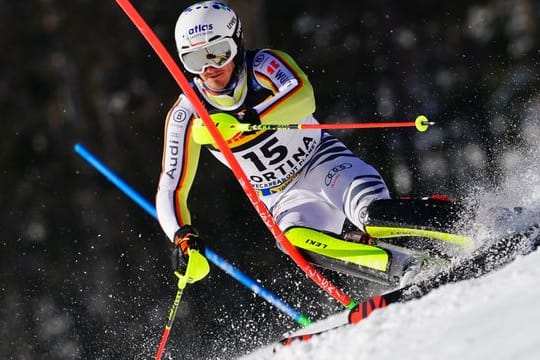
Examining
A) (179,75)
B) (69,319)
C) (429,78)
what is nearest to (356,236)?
(179,75)

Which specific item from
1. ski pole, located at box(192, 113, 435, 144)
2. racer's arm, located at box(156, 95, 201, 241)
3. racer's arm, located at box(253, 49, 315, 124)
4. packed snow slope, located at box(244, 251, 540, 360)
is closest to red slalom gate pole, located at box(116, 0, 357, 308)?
ski pole, located at box(192, 113, 435, 144)

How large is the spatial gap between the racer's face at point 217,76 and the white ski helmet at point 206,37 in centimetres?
3

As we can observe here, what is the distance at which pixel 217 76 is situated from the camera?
519 centimetres

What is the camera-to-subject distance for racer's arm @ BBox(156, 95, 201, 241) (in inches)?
205

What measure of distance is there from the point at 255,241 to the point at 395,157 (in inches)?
89.5

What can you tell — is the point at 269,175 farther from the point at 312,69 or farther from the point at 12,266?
the point at 12,266

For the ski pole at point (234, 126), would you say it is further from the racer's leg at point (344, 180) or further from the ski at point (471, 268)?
the ski at point (471, 268)

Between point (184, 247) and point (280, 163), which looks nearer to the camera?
point (184, 247)

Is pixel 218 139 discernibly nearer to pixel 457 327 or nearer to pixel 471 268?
pixel 471 268

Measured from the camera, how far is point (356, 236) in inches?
205

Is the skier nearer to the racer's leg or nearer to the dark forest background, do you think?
the racer's leg

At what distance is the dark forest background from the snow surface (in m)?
6.87

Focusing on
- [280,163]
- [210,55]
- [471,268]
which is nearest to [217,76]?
[210,55]

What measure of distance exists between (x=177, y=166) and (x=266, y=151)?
0.47 m
